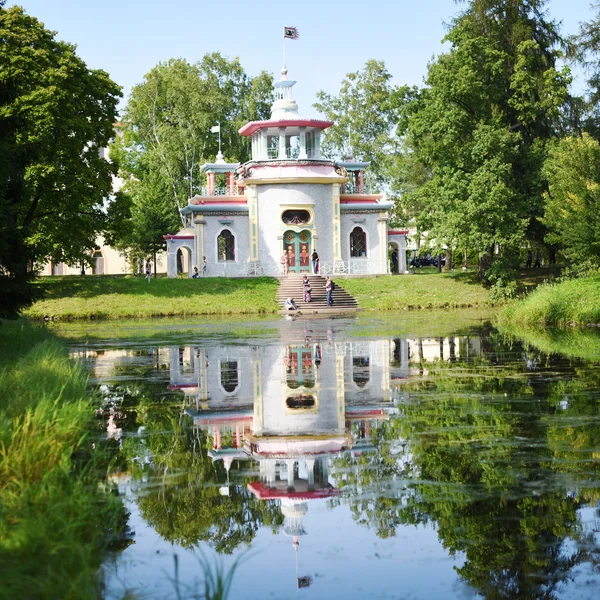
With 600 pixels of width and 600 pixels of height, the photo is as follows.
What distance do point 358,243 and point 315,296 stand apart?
10.6m

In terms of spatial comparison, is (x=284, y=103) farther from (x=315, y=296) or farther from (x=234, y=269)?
(x=315, y=296)

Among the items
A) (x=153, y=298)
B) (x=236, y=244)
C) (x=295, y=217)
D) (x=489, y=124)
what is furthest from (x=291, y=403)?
(x=295, y=217)

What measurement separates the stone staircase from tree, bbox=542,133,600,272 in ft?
34.5

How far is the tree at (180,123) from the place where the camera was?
2827 inches

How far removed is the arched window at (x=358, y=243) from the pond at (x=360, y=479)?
122 ft

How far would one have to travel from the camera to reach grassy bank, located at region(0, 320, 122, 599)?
5.88 meters

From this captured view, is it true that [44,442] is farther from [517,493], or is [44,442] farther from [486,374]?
[486,374]

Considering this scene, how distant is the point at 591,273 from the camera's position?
38.9 m

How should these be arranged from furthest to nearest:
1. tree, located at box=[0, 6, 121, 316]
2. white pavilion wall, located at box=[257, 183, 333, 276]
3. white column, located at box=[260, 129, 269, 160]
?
1. white column, located at box=[260, 129, 269, 160]
2. white pavilion wall, located at box=[257, 183, 333, 276]
3. tree, located at box=[0, 6, 121, 316]

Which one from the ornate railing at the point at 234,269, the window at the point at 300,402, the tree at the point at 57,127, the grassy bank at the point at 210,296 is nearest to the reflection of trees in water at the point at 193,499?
the window at the point at 300,402

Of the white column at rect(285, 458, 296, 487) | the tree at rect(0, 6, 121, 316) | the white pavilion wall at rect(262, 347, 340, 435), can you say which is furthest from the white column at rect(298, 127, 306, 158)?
the white column at rect(285, 458, 296, 487)

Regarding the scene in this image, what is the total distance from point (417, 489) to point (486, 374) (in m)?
9.74

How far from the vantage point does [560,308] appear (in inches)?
1308

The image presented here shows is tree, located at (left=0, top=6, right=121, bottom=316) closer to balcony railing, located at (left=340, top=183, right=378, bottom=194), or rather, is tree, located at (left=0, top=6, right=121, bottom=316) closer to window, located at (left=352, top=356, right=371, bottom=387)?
balcony railing, located at (left=340, top=183, right=378, bottom=194)
